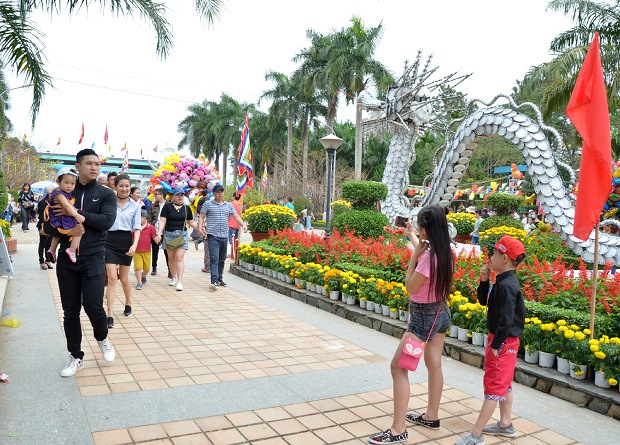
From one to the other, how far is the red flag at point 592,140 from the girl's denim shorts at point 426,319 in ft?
5.32

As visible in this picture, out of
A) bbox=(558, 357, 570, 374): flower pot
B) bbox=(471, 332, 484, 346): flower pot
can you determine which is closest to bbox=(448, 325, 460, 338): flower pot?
bbox=(471, 332, 484, 346): flower pot

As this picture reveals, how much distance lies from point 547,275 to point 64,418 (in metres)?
5.19

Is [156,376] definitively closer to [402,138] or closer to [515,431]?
[515,431]

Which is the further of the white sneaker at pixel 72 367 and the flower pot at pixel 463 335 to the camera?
the flower pot at pixel 463 335

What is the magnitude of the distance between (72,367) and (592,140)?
463cm

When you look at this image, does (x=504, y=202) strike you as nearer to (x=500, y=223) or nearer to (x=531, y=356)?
(x=500, y=223)

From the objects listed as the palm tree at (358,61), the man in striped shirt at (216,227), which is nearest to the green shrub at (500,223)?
the man in striped shirt at (216,227)

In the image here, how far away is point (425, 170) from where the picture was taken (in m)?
45.4

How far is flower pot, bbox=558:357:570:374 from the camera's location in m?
4.39

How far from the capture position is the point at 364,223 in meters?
14.3

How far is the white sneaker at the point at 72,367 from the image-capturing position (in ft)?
13.9

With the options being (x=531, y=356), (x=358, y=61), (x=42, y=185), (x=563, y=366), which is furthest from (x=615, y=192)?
(x=358, y=61)

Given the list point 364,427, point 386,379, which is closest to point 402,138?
point 386,379

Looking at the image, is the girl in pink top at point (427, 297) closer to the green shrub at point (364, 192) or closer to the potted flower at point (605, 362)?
the potted flower at point (605, 362)
